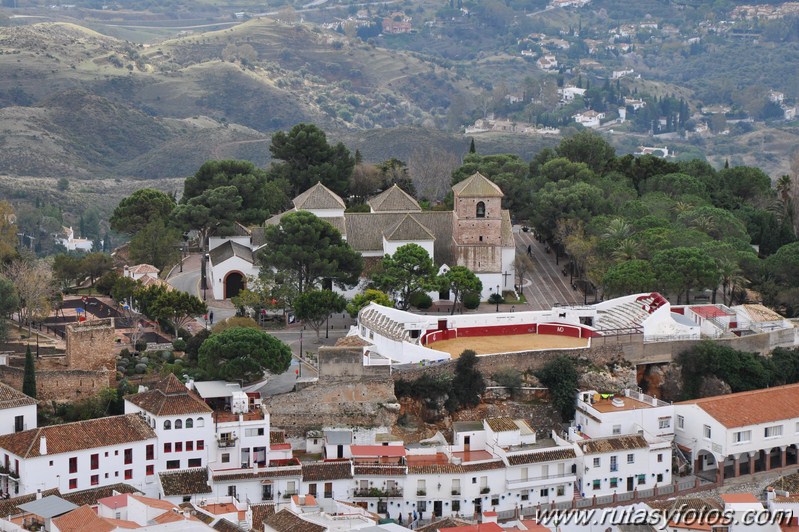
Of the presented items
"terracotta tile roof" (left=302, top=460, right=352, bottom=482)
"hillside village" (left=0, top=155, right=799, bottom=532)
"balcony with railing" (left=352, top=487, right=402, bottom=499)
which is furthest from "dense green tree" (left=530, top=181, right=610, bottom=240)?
"terracotta tile roof" (left=302, top=460, right=352, bottom=482)

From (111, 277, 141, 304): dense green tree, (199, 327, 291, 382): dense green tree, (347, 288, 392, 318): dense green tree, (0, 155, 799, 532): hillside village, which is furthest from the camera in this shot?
(111, 277, 141, 304): dense green tree

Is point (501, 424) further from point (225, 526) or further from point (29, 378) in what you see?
point (29, 378)

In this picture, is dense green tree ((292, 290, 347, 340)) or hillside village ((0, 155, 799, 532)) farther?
dense green tree ((292, 290, 347, 340))

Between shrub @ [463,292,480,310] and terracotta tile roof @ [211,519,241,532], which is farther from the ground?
shrub @ [463,292,480,310]

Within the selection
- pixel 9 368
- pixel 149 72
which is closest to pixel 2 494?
pixel 9 368

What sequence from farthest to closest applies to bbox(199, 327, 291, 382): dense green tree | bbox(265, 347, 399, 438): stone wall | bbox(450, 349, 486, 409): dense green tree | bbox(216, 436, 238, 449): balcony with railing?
bbox(450, 349, 486, 409): dense green tree → bbox(199, 327, 291, 382): dense green tree → bbox(265, 347, 399, 438): stone wall → bbox(216, 436, 238, 449): balcony with railing

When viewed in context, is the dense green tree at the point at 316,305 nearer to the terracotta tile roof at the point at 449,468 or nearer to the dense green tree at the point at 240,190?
the terracotta tile roof at the point at 449,468

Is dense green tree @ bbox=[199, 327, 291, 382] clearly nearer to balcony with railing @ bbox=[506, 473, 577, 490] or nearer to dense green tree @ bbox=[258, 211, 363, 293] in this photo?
balcony with railing @ bbox=[506, 473, 577, 490]
